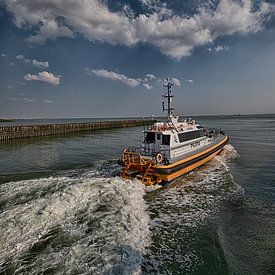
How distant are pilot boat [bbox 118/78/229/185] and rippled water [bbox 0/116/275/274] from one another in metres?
0.76

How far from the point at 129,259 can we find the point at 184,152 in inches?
369

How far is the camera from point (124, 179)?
11.0m

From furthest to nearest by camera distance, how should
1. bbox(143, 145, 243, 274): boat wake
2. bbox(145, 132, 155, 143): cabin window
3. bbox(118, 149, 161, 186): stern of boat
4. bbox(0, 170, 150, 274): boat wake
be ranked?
1. bbox(145, 132, 155, 143): cabin window
2. bbox(118, 149, 161, 186): stern of boat
3. bbox(143, 145, 243, 274): boat wake
4. bbox(0, 170, 150, 274): boat wake

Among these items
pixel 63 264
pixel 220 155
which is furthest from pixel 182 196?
pixel 220 155

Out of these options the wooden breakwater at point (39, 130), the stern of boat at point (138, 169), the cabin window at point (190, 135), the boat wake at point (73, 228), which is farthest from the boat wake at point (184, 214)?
the wooden breakwater at point (39, 130)

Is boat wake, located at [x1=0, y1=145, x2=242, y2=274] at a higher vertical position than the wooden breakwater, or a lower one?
lower

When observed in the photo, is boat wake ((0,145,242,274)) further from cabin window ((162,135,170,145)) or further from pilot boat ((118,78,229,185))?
cabin window ((162,135,170,145))

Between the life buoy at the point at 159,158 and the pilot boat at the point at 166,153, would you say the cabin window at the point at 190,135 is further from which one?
the life buoy at the point at 159,158

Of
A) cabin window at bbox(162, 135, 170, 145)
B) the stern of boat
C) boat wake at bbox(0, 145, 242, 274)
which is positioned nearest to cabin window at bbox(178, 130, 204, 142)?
cabin window at bbox(162, 135, 170, 145)

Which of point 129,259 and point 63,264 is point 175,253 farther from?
point 63,264

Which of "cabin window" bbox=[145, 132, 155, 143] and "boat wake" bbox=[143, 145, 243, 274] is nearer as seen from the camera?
"boat wake" bbox=[143, 145, 243, 274]

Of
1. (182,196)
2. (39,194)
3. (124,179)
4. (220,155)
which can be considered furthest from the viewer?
(220,155)

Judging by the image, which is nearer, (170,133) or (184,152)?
(170,133)

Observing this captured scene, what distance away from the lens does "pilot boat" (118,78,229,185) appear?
10969 millimetres
